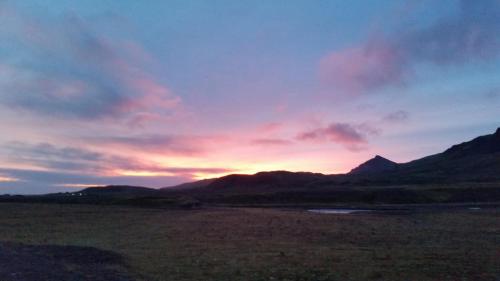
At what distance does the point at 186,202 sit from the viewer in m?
95.1

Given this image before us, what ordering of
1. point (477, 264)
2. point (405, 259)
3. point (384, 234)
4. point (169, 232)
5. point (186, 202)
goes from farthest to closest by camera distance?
1. point (186, 202)
2. point (169, 232)
3. point (384, 234)
4. point (405, 259)
5. point (477, 264)

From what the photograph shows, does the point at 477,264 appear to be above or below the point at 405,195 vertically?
below

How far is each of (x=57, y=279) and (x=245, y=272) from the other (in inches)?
309

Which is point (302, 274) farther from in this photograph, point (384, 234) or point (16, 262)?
point (384, 234)

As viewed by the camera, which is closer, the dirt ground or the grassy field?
the dirt ground

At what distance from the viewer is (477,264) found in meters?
23.4

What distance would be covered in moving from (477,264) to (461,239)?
1133 cm

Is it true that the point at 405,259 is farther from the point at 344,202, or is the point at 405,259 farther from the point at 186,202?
the point at 344,202

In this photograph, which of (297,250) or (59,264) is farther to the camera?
A: (297,250)

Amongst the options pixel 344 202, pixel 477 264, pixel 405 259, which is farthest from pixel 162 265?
pixel 344 202

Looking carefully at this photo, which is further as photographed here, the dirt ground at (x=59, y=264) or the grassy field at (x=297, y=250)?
the grassy field at (x=297, y=250)

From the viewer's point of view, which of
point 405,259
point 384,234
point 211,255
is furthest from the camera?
point 384,234

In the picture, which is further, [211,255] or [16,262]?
[211,255]

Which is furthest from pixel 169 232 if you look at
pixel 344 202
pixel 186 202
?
pixel 344 202
